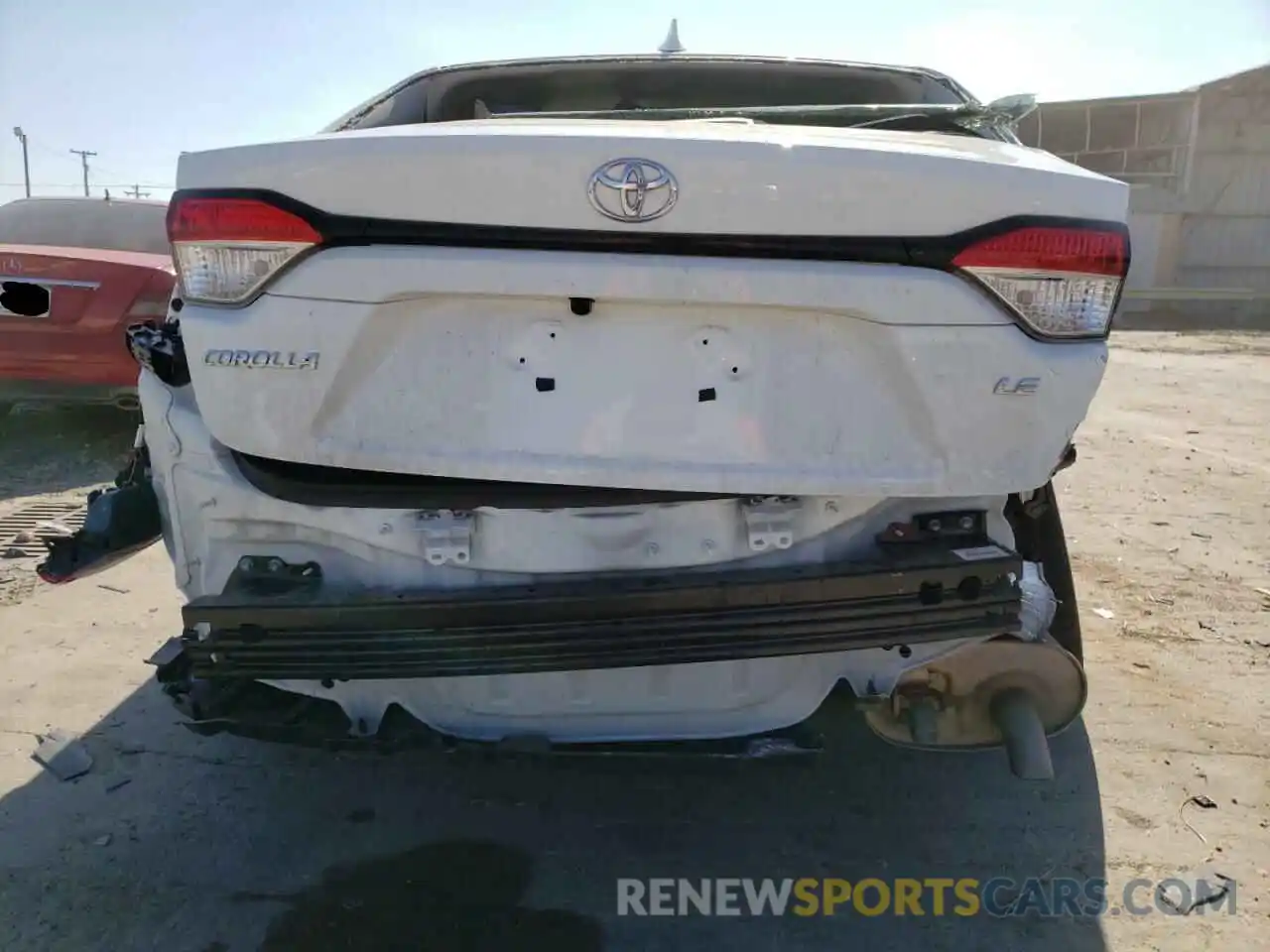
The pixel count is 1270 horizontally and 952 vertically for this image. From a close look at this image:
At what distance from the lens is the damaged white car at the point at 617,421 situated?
5.76 ft

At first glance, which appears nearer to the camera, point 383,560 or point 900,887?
point 383,560

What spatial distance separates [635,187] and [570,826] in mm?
1637

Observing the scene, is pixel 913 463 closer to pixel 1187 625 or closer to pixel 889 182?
pixel 889 182

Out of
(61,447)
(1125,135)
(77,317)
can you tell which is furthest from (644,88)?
(1125,135)

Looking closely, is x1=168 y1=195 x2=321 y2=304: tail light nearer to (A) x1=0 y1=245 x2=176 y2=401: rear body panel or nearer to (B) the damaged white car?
(B) the damaged white car

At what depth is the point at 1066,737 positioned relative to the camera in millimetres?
2938

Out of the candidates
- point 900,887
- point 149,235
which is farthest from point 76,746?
point 149,235

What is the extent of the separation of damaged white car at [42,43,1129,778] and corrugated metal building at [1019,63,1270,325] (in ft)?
92.5

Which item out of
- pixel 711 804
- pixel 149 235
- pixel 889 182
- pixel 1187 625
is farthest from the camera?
pixel 149 235

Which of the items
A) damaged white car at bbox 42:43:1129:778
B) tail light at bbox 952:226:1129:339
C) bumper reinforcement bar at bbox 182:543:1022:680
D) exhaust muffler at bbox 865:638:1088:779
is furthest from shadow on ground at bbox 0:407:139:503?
tail light at bbox 952:226:1129:339

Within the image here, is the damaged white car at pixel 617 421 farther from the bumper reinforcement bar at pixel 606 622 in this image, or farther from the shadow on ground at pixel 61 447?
the shadow on ground at pixel 61 447

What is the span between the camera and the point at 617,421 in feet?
6.11

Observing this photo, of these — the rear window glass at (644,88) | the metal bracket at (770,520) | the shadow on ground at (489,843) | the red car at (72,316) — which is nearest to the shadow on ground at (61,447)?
the red car at (72,316)

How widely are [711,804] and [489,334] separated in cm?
147
